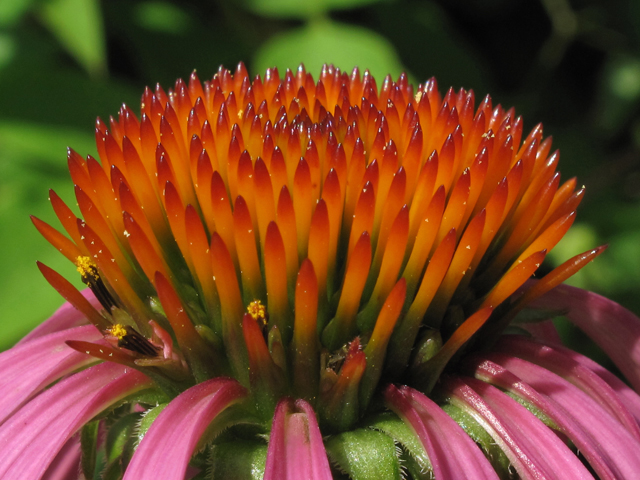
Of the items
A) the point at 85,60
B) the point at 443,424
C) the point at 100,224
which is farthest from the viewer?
the point at 85,60

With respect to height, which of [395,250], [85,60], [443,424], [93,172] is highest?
[85,60]

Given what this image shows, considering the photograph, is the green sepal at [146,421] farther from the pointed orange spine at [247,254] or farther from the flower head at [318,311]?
the pointed orange spine at [247,254]

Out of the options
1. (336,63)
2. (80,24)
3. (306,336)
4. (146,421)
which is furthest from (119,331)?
(336,63)

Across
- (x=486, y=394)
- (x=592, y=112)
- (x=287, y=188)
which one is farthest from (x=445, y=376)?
(x=592, y=112)

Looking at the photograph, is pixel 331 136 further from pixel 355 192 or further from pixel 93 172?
pixel 93 172

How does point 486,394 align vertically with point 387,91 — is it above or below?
below

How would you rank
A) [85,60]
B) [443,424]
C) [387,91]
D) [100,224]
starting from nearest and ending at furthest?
[443,424] < [100,224] < [387,91] < [85,60]

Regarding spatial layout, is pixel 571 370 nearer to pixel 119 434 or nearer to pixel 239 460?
pixel 239 460

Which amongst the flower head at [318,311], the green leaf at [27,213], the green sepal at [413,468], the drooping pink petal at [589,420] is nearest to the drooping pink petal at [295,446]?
the flower head at [318,311]
